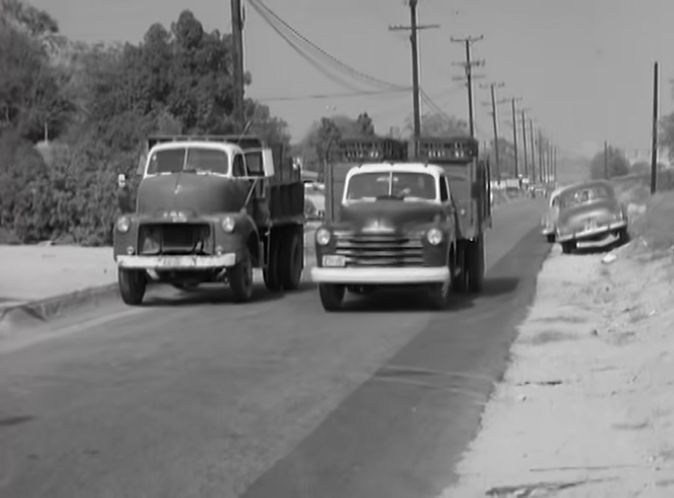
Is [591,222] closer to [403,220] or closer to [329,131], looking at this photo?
[403,220]

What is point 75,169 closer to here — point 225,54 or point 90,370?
point 90,370

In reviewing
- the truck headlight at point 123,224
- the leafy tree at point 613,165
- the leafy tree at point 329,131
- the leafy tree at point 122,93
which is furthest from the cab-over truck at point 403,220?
the leafy tree at point 613,165

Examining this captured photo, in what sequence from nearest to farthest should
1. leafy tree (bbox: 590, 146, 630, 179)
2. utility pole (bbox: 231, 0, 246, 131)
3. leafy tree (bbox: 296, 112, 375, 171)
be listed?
utility pole (bbox: 231, 0, 246, 131)
leafy tree (bbox: 296, 112, 375, 171)
leafy tree (bbox: 590, 146, 630, 179)

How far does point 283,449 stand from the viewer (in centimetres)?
908

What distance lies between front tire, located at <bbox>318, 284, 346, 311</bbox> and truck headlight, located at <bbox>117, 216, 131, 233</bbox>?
3.15 meters

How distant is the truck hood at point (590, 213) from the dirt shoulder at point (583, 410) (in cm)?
1469

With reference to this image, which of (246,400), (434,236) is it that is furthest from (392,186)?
(246,400)

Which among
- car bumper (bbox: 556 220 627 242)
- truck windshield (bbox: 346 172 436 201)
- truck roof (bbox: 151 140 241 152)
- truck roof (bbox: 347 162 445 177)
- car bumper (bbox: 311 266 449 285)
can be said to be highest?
truck roof (bbox: 151 140 241 152)

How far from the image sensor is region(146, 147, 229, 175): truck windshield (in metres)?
20.7

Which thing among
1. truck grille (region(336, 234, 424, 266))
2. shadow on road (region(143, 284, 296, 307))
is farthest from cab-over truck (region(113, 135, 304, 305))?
truck grille (region(336, 234, 424, 266))

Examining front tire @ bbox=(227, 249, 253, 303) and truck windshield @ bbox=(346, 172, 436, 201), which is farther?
front tire @ bbox=(227, 249, 253, 303)

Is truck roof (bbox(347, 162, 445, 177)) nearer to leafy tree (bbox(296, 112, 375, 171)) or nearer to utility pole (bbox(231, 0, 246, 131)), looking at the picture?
utility pole (bbox(231, 0, 246, 131))

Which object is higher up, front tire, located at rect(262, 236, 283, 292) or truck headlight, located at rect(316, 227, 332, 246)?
truck headlight, located at rect(316, 227, 332, 246)

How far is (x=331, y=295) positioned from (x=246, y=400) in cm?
749
